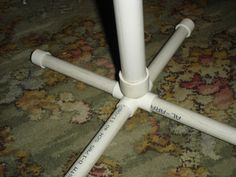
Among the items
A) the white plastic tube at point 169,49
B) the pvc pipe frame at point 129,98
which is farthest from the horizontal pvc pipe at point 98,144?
the white plastic tube at point 169,49

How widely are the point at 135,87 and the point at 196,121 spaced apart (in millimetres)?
176

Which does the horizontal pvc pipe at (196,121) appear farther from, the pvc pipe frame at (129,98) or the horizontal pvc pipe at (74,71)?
the horizontal pvc pipe at (74,71)

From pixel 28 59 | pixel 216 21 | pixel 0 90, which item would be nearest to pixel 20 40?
pixel 28 59

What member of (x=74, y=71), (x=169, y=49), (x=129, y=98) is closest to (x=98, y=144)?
(x=129, y=98)

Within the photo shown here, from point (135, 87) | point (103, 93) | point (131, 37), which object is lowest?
point (103, 93)

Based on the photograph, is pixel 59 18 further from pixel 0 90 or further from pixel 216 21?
pixel 216 21

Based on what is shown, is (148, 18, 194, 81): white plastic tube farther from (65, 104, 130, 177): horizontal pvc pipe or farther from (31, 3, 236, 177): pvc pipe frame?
(65, 104, 130, 177): horizontal pvc pipe

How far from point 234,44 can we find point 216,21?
0.45 feet

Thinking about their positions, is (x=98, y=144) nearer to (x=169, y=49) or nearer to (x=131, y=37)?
(x=131, y=37)

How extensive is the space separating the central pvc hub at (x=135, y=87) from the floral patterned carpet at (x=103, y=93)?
3.9 inches

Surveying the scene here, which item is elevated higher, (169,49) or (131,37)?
(131,37)

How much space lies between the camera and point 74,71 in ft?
3.09

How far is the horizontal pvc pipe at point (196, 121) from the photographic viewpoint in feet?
2.49

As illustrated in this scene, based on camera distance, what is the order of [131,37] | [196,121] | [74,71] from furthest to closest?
[74,71] → [196,121] → [131,37]
